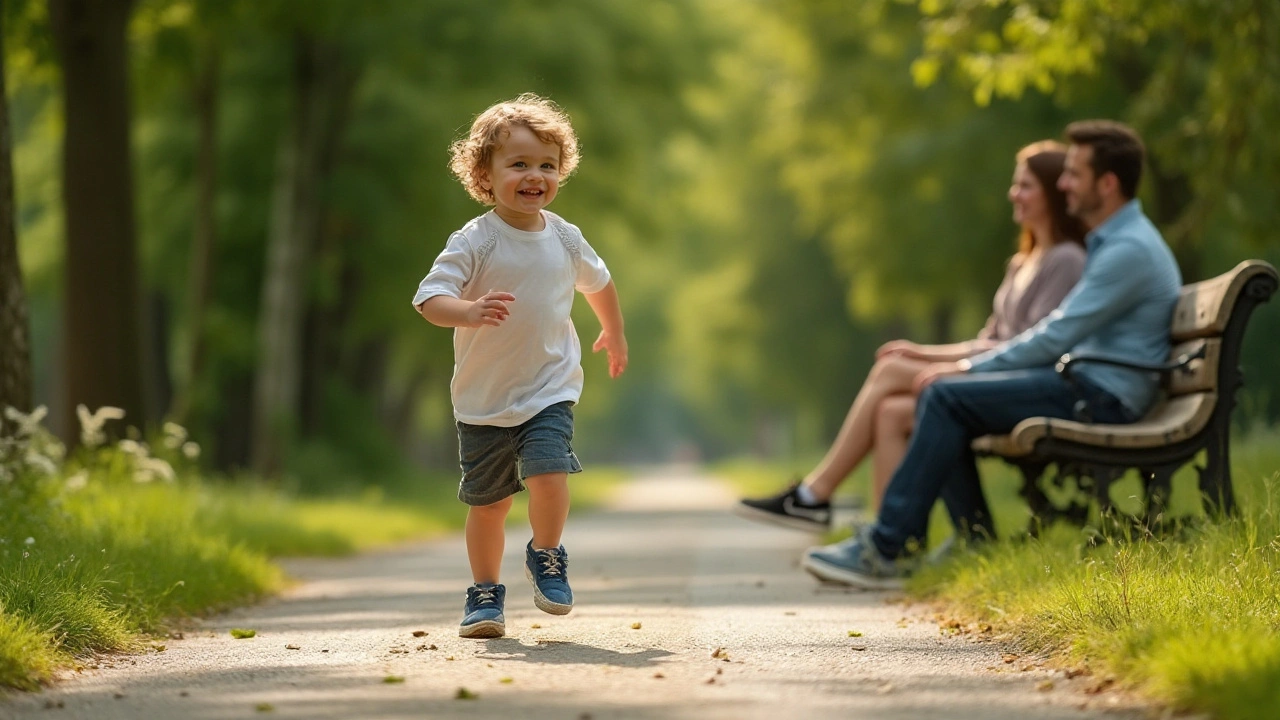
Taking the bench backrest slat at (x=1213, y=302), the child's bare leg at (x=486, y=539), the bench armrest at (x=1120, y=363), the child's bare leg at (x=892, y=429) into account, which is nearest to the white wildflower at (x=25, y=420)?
the child's bare leg at (x=486, y=539)

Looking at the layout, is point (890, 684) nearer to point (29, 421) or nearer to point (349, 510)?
point (29, 421)

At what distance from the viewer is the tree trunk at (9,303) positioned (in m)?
9.82

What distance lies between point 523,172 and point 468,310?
67cm

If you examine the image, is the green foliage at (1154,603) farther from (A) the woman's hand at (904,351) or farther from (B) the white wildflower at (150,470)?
(B) the white wildflower at (150,470)

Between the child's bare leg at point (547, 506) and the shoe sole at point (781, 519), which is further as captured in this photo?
the shoe sole at point (781, 519)

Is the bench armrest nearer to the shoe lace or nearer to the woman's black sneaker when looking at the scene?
the woman's black sneaker

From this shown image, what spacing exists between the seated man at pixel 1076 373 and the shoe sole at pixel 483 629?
7.94ft

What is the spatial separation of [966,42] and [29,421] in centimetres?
700

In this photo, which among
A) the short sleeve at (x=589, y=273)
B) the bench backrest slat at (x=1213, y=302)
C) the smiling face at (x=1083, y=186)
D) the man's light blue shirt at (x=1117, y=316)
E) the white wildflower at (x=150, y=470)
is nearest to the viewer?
the short sleeve at (x=589, y=273)

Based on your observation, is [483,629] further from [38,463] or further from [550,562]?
[38,463]

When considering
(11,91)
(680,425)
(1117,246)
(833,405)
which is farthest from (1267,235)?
(680,425)

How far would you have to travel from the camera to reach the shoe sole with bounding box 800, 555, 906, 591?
8.41 m

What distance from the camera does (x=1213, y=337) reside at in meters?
7.84

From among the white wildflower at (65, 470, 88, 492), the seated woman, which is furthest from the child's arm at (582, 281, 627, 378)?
the white wildflower at (65, 470, 88, 492)
